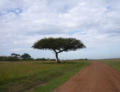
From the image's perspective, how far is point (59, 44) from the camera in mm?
42281

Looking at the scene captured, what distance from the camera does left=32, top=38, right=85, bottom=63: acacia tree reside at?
42312 mm

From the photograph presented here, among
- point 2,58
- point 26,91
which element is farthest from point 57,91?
point 2,58

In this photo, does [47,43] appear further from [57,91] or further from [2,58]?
[57,91]

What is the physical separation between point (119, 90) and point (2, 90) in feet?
18.8

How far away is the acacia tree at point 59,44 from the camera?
4231cm

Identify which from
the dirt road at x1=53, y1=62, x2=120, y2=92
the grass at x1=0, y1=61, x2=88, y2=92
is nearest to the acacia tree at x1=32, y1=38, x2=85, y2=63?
the grass at x1=0, y1=61, x2=88, y2=92

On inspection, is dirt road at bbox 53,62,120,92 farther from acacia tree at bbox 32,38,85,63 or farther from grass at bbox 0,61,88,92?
acacia tree at bbox 32,38,85,63

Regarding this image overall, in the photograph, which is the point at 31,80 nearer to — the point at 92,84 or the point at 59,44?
the point at 92,84

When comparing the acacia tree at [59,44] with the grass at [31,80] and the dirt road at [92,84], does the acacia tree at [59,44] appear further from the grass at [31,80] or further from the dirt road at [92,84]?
the dirt road at [92,84]

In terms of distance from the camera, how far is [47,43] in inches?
1670

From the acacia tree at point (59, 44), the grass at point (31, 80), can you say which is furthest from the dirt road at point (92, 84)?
the acacia tree at point (59, 44)

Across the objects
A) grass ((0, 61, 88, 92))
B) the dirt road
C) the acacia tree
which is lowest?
the dirt road

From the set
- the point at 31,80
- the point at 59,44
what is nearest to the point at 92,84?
the point at 31,80

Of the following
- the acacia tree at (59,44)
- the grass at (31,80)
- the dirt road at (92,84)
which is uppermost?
the acacia tree at (59,44)
